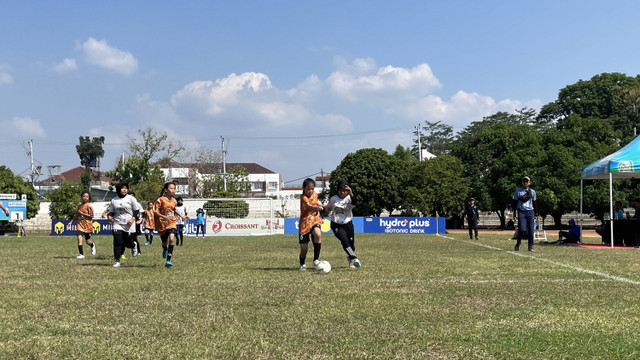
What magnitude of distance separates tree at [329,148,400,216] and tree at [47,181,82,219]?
26.4 m

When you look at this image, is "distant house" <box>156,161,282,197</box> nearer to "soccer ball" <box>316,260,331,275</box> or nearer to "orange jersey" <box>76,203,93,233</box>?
"orange jersey" <box>76,203,93,233</box>

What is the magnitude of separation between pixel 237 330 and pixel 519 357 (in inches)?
101

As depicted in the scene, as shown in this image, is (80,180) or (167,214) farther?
(80,180)

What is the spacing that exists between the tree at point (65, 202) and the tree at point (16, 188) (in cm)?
178

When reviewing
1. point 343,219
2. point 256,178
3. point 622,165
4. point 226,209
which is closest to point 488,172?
point 226,209

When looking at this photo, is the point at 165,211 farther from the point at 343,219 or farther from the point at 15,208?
the point at 15,208

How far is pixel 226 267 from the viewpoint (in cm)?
1259

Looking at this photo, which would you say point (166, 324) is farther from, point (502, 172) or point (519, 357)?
point (502, 172)

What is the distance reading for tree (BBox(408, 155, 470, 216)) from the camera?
5459cm

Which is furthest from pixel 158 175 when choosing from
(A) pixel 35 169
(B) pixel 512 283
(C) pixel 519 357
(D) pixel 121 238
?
(C) pixel 519 357

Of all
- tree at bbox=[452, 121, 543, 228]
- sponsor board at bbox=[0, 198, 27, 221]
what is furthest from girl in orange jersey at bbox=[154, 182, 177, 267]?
tree at bbox=[452, 121, 543, 228]

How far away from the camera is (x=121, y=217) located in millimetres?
13633

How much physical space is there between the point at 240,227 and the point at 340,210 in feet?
86.2

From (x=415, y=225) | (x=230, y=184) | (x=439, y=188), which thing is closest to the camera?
(x=415, y=225)
